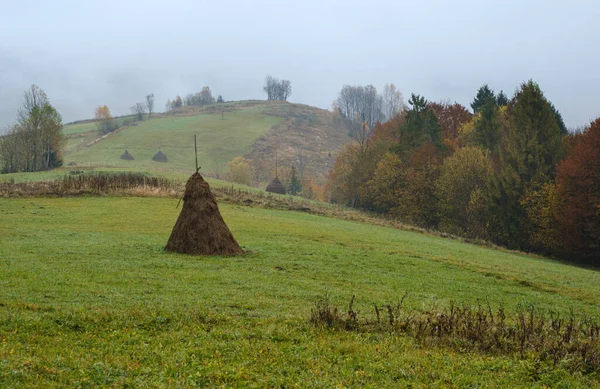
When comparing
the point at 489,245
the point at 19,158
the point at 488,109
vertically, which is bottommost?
the point at 489,245

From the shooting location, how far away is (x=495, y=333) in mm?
9797

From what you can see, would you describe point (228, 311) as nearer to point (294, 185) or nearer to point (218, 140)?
point (294, 185)

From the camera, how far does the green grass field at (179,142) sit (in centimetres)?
11400

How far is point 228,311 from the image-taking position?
1098 centimetres

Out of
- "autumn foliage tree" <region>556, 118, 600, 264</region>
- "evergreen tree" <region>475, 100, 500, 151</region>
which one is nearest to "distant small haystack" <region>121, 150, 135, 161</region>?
"evergreen tree" <region>475, 100, 500, 151</region>

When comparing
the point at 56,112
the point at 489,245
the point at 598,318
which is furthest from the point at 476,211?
the point at 56,112

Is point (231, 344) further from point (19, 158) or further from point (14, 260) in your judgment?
point (19, 158)

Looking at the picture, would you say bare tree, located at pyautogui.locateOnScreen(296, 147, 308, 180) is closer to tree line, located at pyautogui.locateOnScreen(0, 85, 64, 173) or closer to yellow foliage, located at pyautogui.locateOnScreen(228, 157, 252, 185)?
yellow foliage, located at pyautogui.locateOnScreen(228, 157, 252, 185)

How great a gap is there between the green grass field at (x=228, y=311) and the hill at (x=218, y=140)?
3434 inches

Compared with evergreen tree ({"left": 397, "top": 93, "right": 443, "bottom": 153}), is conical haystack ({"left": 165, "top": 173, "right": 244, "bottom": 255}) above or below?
below

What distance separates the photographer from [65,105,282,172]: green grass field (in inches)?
4488

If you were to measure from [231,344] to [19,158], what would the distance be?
9105 centimetres

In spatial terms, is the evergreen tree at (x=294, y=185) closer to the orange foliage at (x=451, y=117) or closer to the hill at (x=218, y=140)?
the hill at (x=218, y=140)

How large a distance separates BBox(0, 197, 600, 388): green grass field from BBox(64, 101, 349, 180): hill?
87.2m
